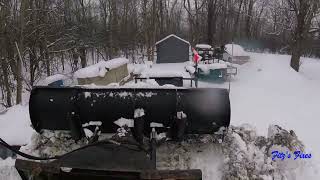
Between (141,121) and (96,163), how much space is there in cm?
Answer: 202

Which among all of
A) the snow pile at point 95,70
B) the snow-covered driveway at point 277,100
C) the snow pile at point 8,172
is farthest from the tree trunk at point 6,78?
the snow pile at point 8,172

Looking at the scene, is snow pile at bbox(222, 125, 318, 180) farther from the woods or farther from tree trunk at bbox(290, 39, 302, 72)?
tree trunk at bbox(290, 39, 302, 72)

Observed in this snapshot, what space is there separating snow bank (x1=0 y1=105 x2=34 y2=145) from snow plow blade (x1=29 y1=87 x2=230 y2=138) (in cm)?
130

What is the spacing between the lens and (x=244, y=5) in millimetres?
37938

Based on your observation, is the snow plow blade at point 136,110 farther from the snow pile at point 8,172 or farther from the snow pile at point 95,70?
the snow pile at point 95,70

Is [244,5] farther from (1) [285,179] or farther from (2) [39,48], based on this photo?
(1) [285,179]

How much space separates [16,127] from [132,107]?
3.02 metres

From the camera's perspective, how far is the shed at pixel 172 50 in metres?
22.5

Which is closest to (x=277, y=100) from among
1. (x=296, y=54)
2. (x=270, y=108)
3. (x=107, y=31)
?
(x=270, y=108)

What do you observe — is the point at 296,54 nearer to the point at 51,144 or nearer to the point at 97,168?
the point at 51,144

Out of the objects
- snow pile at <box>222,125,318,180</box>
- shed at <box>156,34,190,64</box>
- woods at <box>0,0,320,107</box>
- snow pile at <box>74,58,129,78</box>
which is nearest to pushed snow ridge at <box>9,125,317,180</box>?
snow pile at <box>222,125,318,180</box>

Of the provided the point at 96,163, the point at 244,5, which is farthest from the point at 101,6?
the point at 96,163

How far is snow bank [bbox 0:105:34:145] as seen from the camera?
18.3ft

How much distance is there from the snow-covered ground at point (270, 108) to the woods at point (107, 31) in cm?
373
